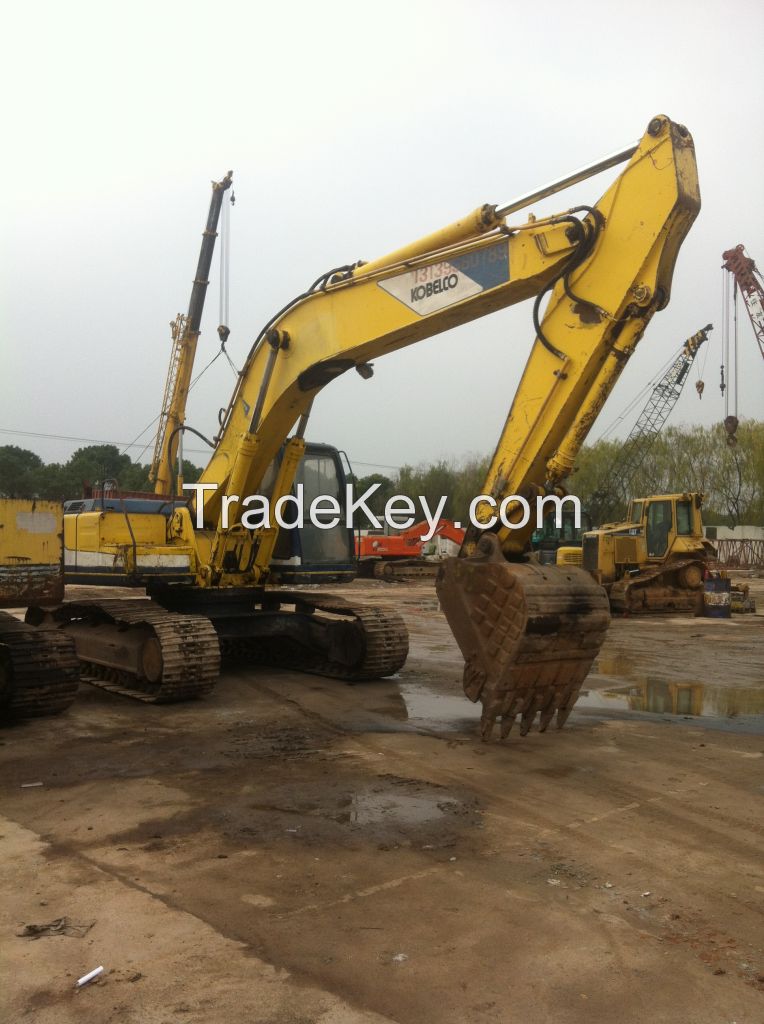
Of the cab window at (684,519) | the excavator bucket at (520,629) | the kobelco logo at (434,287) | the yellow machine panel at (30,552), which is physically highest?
the kobelco logo at (434,287)

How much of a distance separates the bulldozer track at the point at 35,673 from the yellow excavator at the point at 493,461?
0.86 meters

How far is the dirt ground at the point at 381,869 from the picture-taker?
3.33 meters

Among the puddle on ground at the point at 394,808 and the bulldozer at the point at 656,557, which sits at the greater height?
the bulldozer at the point at 656,557

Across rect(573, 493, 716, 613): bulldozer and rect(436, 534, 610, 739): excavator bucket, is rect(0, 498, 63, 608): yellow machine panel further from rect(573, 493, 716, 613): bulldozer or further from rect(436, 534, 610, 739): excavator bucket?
rect(573, 493, 716, 613): bulldozer

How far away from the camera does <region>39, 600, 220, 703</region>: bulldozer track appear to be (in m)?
8.60

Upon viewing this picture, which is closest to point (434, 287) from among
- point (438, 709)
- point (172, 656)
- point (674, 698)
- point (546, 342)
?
point (546, 342)

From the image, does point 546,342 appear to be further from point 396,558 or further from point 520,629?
point 396,558

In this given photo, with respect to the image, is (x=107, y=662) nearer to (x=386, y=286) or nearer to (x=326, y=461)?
(x=326, y=461)

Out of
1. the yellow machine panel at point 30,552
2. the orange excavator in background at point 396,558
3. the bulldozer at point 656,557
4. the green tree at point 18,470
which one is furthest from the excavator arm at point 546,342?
the green tree at point 18,470

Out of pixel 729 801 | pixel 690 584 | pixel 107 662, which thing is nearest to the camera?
pixel 729 801

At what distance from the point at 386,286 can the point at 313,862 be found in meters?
5.14

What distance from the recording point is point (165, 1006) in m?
3.22

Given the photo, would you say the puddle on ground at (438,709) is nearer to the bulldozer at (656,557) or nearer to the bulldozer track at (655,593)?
the bulldozer track at (655,593)

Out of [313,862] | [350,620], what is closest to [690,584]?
[350,620]
